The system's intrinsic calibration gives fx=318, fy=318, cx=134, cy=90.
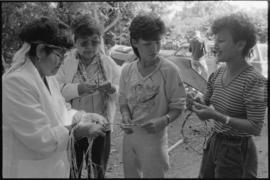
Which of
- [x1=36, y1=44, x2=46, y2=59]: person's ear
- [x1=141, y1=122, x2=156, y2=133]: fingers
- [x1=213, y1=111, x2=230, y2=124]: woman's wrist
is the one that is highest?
[x1=36, y1=44, x2=46, y2=59]: person's ear

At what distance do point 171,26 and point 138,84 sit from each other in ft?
1.21

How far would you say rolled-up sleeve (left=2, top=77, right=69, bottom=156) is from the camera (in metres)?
1.31

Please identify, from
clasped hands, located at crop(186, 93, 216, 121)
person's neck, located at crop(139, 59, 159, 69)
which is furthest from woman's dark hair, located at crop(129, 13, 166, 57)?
clasped hands, located at crop(186, 93, 216, 121)

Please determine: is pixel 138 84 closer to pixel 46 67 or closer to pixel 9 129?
pixel 46 67

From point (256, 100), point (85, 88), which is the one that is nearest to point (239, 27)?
point (256, 100)

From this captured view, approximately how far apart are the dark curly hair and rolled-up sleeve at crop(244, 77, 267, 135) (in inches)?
6.8

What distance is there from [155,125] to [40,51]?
0.66 meters

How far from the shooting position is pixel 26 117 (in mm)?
1313

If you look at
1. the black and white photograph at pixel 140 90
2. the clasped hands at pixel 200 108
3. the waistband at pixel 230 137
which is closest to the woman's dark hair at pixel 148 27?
the black and white photograph at pixel 140 90

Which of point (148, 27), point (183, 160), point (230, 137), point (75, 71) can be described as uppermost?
point (148, 27)

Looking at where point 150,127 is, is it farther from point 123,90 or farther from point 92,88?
point 92,88

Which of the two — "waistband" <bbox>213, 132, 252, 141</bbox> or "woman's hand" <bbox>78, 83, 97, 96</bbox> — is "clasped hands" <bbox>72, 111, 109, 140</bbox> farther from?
"waistband" <bbox>213, 132, 252, 141</bbox>

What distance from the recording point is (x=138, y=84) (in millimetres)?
1677

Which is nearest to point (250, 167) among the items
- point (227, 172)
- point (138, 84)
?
point (227, 172)
